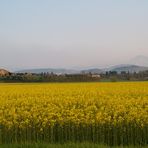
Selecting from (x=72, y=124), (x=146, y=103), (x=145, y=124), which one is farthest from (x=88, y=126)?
(x=146, y=103)

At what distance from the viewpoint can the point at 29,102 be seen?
21.2 m

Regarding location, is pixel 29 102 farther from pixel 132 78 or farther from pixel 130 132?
pixel 132 78

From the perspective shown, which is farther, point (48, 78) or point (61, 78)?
point (48, 78)

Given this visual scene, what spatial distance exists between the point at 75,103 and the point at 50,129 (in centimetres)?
602

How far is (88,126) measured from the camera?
14.3 meters

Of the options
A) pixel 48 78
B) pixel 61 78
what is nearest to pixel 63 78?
pixel 61 78

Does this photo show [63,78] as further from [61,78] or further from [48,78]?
[48,78]

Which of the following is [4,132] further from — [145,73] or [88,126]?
[145,73]

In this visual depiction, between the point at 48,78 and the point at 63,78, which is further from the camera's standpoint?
the point at 48,78

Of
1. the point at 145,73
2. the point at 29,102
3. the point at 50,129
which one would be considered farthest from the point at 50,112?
the point at 145,73

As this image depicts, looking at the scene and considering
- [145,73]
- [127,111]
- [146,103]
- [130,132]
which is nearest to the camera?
[130,132]

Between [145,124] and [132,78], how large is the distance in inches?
2294

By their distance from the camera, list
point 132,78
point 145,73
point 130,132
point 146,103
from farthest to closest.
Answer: point 145,73 → point 132,78 → point 146,103 → point 130,132

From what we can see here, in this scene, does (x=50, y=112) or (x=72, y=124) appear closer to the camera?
(x=72, y=124)
